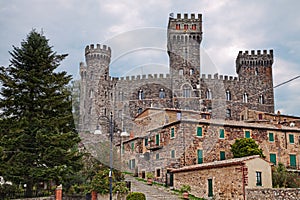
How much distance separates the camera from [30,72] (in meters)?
21.5

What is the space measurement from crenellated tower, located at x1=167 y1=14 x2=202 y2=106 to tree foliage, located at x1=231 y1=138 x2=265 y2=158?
18328 mm

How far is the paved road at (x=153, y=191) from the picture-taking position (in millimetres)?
21419

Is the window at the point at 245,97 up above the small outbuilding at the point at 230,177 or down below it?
above

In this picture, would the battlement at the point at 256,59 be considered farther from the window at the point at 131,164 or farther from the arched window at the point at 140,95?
the window at the point at 131,164

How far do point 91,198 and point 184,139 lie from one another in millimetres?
8153

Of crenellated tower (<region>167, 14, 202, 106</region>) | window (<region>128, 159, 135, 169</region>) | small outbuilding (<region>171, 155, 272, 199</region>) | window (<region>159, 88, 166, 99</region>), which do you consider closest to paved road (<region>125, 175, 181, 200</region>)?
window (<region>128, 159, 135, 169</region>)

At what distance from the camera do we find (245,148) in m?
27.5

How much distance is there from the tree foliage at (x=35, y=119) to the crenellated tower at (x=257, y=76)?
116 feet

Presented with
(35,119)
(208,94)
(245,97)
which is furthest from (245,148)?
(245,97)

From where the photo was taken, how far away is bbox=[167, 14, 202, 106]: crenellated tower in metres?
48.0

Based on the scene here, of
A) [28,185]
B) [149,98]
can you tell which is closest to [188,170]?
[28,185]

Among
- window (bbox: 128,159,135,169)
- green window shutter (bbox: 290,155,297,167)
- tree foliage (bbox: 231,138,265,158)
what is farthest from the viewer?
green window shutter (bbox: 290,155,297,167)

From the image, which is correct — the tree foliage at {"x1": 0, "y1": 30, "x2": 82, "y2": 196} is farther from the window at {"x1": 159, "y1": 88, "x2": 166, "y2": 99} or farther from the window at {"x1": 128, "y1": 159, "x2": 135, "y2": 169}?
the window at {"x1": 159, "y1": 88, "x2": 166, "y2": 99}

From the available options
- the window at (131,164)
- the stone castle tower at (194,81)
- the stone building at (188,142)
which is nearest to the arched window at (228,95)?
the stone castle tower at (194,81)
